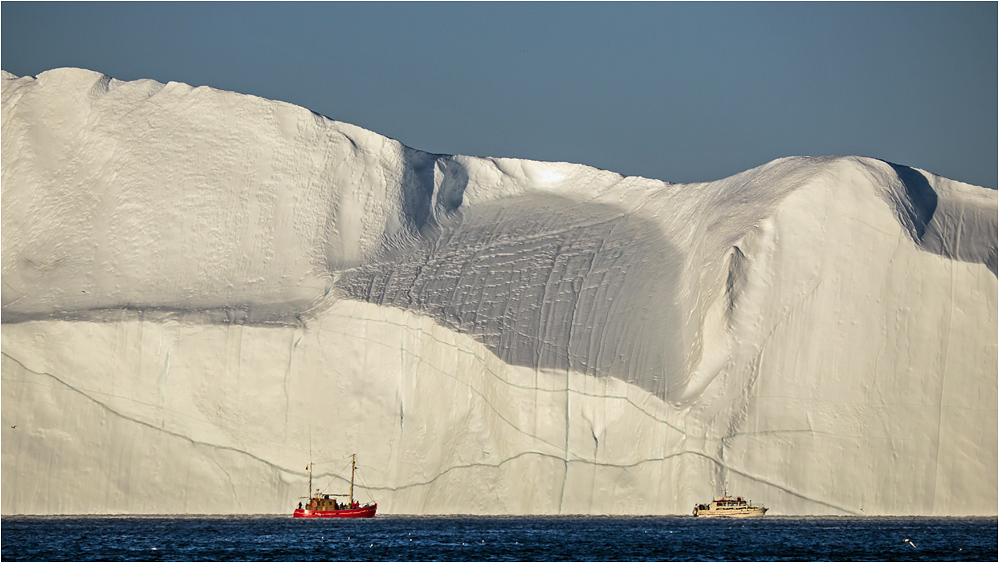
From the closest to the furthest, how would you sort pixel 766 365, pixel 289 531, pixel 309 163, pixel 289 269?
pixel 289 531, pixel 766 365, pixel 289 269, pixel 309 163

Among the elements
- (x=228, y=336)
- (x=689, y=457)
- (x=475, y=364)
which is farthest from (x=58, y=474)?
(x=689, y=457)

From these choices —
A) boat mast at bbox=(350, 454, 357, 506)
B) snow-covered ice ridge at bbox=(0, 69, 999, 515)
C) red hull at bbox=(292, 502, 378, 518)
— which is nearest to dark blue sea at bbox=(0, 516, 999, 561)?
red hull at bbox=(292, 502, 378, 518)

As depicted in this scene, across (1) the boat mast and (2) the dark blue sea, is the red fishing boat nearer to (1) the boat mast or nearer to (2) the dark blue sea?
(1) the boat mast

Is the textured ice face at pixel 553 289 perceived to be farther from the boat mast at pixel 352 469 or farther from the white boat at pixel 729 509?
the boat mast at pixel 352 469

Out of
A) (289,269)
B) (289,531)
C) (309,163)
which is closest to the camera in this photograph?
(289,531)

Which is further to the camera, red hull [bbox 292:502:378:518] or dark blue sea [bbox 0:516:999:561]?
red hull [bbox 292:502:378:518]

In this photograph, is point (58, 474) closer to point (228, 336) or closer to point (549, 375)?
point (228, 336)

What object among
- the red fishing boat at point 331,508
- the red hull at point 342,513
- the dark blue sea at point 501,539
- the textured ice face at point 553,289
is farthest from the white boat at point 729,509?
the red fishing boat at point 331,508

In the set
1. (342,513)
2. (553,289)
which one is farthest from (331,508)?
(553,289)
